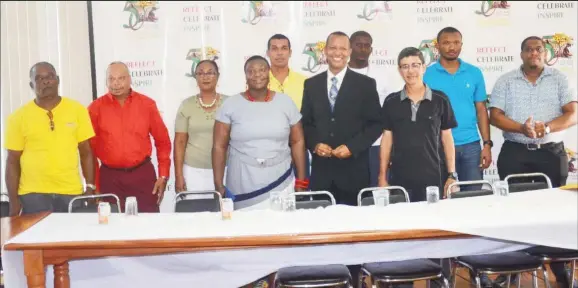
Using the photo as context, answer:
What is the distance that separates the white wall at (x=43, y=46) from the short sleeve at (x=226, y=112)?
3.99ft

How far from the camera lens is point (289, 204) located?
11.7ft

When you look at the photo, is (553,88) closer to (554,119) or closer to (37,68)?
(554,119)

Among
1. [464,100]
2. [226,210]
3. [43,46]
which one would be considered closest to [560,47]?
[464,100]

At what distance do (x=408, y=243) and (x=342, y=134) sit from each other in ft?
4.73

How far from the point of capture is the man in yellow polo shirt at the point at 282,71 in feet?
16.4

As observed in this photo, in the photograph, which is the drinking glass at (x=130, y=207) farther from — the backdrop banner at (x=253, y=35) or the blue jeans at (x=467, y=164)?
the blue jeans at (x=467, y=164)

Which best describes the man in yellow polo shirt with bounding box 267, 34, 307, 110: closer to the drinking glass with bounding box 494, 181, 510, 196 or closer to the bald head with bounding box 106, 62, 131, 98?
the bald head with bounding box 106, 62, 131, 98

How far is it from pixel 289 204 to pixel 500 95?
2.19m

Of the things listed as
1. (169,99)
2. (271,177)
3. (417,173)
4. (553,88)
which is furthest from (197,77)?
(553,88)

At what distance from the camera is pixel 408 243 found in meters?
3.29

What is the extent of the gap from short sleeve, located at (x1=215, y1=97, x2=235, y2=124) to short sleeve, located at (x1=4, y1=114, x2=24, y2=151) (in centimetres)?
131

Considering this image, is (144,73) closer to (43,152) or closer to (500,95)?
(43,152)

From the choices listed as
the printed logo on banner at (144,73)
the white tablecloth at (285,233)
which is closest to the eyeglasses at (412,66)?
the white tablecloth at (285,233)

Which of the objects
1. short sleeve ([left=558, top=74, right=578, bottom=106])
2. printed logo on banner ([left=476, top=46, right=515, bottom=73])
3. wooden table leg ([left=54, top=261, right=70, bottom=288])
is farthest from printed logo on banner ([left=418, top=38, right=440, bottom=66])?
wooden table leg ([left=54, top=261, right=70, bottom=288])
